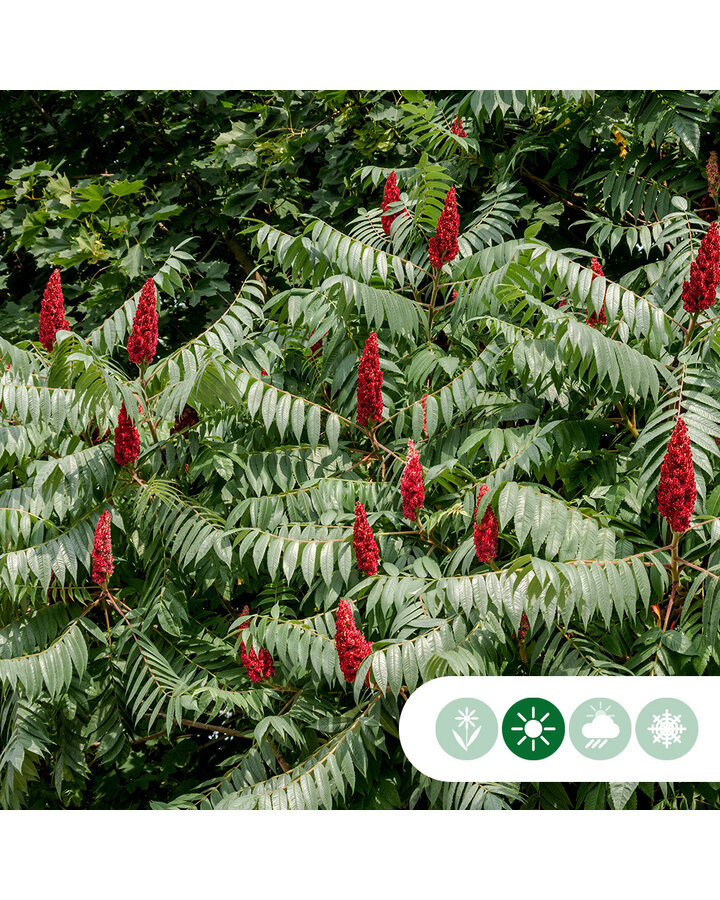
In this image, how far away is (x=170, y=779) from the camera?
368 centimetres

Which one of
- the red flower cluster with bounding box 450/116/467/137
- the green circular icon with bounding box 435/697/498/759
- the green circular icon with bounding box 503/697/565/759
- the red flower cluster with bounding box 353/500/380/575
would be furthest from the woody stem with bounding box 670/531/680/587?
the red flower cluster with bounding box 450/116/467/137

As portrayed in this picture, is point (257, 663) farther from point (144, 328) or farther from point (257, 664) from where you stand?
point (144, 328)

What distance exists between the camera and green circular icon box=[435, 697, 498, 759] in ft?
7.44

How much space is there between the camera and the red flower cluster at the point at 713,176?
3521 millimetres

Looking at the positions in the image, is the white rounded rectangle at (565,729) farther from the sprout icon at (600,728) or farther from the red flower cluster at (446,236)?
the red flower cluster at (446,236)

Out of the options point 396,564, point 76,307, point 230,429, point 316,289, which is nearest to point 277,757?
point 396,564

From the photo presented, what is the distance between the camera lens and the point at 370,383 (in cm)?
290

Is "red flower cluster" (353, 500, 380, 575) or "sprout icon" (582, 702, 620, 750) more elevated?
"red flower cluster" (353, 500, 380, 575)

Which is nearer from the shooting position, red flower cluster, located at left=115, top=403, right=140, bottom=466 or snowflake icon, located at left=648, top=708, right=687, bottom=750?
snowflake icon, located at left=648, top=708, right=687, bottom=750

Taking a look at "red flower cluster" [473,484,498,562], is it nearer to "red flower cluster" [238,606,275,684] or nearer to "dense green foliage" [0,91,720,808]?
"dense green foliage" [0,91,720,808]

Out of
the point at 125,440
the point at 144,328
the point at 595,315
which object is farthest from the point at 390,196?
the point at 125,440

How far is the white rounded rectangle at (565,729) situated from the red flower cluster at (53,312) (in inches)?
81.2

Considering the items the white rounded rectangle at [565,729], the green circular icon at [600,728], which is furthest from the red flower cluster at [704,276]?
the green circular icon at [600,728]

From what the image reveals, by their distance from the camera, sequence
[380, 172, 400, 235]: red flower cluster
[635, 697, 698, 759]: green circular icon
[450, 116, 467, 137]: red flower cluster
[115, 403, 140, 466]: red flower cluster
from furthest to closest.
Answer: [450, 116, 467, 137]: red flower cluster
[380, 172, 400, 235]: red flower cluster
[115, 403, 140, 466]: red flower cluster
[635, 697, 698, 759]: green circular icon
